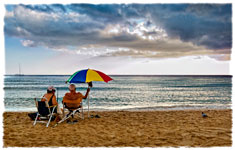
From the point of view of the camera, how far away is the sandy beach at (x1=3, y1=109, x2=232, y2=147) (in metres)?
4.64

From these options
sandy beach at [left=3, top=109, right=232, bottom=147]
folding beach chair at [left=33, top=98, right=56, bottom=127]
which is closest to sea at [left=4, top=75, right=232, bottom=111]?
folding beach chair at [left=33, top=98, right=56, bottom=127]

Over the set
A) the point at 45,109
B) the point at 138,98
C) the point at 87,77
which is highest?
the point at 87,77

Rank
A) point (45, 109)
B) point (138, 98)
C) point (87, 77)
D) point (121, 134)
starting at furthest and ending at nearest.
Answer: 1. point (138, 98)
2. point (45, 109)
3. point (87, 77)
4. point (121, 134)

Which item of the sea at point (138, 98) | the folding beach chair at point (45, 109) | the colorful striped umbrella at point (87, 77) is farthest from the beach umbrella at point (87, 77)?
the folding beach chair at point (45, 109)

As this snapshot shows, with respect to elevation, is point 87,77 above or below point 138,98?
above

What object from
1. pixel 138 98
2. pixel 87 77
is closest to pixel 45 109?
pixel 87 77

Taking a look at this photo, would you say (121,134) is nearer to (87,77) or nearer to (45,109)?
(87,77)

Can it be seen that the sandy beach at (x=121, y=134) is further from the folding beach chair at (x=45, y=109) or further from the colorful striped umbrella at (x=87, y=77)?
the colorful striped umbrella at (x=87, y=77)

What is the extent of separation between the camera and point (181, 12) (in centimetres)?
1031

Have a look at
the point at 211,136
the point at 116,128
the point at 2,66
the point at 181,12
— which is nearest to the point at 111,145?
the point at 116,128

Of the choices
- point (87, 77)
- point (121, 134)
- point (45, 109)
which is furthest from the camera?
point (45, 109)

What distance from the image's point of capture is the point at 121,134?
17.4 ft

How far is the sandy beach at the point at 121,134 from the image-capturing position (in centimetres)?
464

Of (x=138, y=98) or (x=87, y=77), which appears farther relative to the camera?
(x=138, y=98)
